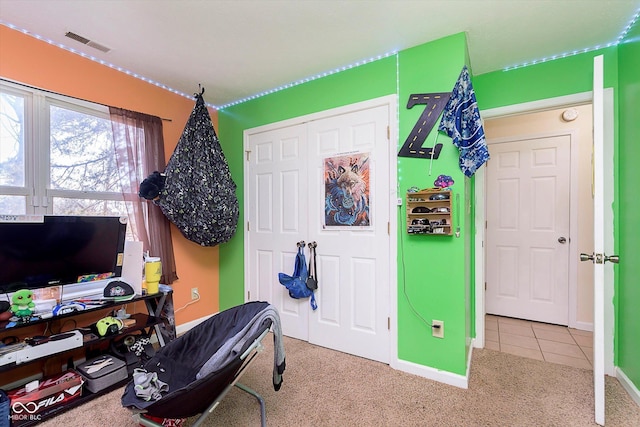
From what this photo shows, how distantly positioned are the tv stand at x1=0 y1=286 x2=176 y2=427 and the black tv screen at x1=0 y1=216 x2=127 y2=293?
0.93ft

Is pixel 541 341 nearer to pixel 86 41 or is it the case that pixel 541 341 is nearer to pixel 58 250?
pixel 58 250

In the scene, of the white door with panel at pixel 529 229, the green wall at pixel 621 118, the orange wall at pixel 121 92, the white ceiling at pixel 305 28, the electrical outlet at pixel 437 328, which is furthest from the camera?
the white door with panel at pixel 529 229

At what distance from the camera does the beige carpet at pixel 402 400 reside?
1.69 meters

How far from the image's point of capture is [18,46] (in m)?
1.97

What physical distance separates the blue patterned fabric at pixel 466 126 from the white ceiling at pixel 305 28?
384mm

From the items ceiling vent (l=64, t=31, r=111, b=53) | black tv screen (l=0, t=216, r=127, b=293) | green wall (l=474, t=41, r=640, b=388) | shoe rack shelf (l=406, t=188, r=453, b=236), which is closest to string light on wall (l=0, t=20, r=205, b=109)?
ceiling vent (l=64, t=31, r=111, b=53)

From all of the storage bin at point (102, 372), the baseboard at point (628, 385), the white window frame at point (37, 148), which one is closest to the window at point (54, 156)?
the white window frame at point (37, 148)

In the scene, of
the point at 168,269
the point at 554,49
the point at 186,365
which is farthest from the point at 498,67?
the point at 168,269

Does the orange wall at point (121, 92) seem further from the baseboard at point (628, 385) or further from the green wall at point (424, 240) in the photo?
the baseboard at point (628, 385)

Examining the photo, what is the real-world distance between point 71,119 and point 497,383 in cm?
384

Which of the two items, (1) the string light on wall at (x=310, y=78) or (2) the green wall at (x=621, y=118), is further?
(1) the string light on wall at (x=310, y=78)

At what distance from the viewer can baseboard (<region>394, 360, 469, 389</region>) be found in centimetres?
202

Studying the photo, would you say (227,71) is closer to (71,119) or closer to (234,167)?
(234,167)

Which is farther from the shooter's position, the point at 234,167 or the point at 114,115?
the point at 234,167
